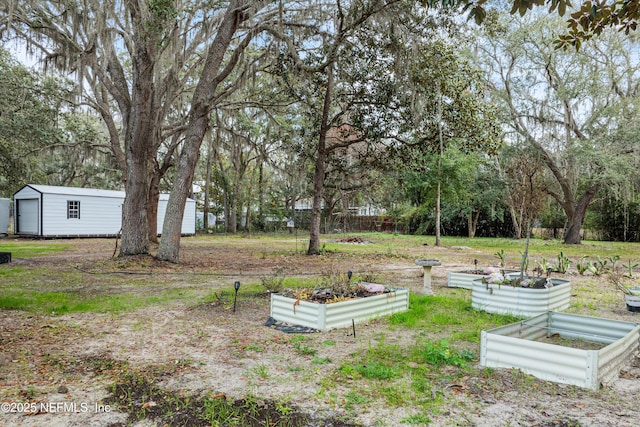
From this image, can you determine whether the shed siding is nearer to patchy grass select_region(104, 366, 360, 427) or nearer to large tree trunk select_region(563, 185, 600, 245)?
patchy grass select_region(104, 366, 360, 427)

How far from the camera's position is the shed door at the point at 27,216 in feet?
67.6

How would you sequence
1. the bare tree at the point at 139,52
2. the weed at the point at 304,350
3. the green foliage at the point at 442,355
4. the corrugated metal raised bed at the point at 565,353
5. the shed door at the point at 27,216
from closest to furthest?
the corrugated metal raised bed at the point at 565,353, the green foliage at the point at 442,355, the weed at the point at 304,350, the bare tree at the point at 139,52, the shed door at the point at 27,216

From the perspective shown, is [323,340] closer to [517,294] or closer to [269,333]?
[269,333]

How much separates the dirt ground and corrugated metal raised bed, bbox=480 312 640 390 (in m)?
0.09

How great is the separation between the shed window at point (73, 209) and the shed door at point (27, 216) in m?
1.31

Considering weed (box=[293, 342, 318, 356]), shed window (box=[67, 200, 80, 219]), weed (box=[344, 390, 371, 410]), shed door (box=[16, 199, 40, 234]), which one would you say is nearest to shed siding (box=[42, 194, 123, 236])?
shed window (box=[67, 200, 80, 219])

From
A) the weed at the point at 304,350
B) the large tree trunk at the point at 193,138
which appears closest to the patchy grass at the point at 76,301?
the weed at the point at 304,350

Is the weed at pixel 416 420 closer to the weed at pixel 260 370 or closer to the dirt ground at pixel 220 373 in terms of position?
the dirt ground at pixel 220 373

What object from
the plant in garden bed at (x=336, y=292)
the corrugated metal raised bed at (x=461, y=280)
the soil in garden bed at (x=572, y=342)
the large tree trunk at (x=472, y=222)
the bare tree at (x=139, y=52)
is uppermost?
the bare tree at (x=139, y=52)

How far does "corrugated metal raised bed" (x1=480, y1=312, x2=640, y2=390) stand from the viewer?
3232 millimetres

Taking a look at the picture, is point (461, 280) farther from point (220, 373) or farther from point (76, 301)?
point (76, 301)

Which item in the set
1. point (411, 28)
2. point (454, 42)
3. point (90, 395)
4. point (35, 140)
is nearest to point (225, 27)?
point (411, 28)

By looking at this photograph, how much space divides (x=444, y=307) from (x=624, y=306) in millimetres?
2758

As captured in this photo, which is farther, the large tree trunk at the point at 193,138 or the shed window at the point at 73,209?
the shed window at the point at 73,209
